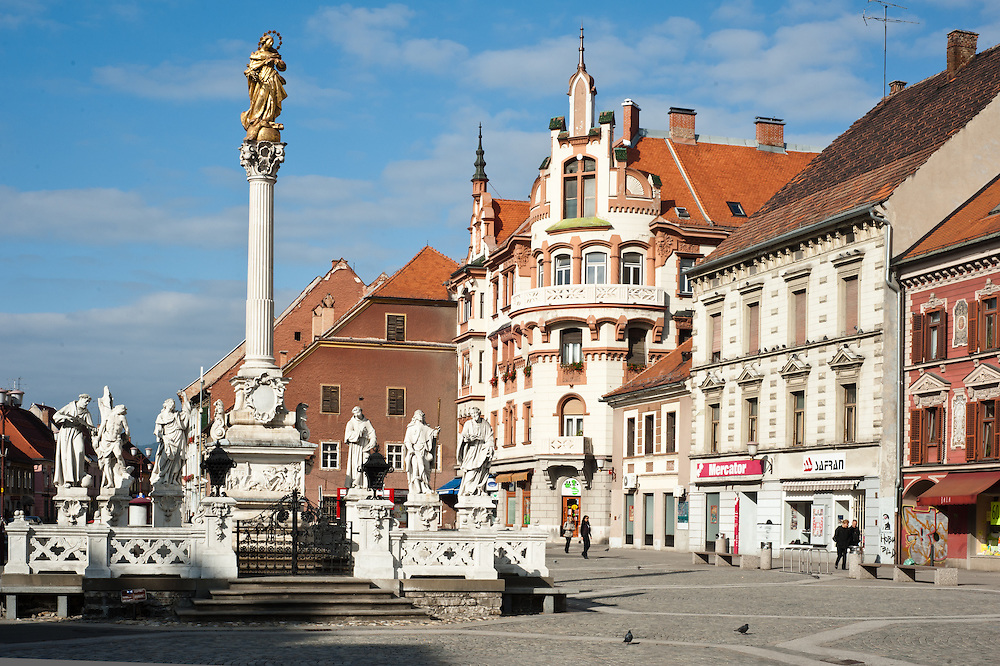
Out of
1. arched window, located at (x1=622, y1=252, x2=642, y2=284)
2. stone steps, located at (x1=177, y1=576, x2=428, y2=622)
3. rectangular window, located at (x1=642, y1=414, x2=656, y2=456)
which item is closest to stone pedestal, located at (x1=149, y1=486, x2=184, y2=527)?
stone steps, located at (x1=177, y1=576, x2=428, y2=622)

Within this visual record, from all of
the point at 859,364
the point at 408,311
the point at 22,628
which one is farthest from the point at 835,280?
the point at 408,311

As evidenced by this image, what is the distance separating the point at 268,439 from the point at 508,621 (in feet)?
31.3

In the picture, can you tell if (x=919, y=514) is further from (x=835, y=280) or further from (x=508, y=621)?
(x=508, y=621)

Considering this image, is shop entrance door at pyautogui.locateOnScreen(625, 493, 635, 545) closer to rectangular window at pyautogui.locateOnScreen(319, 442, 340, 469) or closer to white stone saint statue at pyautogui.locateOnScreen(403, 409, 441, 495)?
rectangular window at pyautogui.locateOnScreen(319, 442, 340, 469)

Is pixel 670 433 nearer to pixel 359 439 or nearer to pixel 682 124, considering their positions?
pixel 682 124

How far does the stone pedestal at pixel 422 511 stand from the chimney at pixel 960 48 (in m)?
26.0

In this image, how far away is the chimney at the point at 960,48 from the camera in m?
46.5

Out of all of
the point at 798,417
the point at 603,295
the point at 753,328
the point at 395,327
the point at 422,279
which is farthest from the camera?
the point at 422,279

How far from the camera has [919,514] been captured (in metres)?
38.8

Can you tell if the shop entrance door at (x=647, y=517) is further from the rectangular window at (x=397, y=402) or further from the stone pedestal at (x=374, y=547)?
the stone pedestal at (x=374, y=547)

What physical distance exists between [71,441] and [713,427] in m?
30.2

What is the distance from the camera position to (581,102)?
208ft

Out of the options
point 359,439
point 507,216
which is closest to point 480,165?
point 507,216

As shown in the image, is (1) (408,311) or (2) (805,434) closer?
(2) (805,434)
